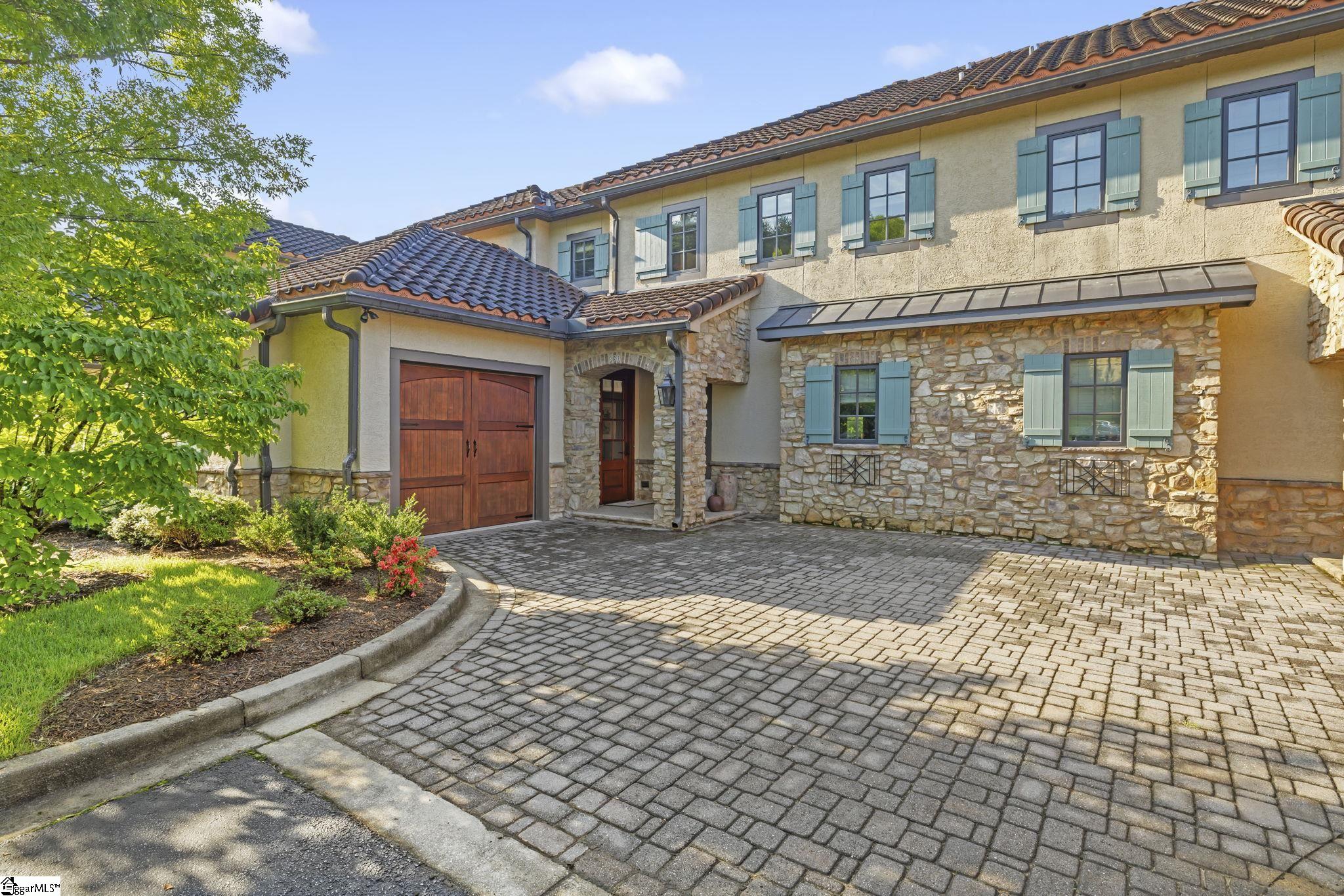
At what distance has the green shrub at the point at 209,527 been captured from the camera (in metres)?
7.12

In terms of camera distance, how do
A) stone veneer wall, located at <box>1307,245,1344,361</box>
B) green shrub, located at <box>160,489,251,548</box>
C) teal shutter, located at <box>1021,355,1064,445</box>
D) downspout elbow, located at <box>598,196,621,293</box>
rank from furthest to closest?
downspout elbow, located at <box>598,196,621,293</box> → teal shutter, located at <box>1021,355,1064,445</box> → green shrub, located at <box>160,489,251,548</box> → stone veneer wall, located at <box>1307,245,1344,361</box>

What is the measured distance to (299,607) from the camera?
471 cm

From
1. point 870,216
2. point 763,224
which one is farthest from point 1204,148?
point 763,224

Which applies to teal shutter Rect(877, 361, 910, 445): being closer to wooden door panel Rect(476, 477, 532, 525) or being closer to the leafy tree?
wooden door panel Rect(476, 477, 532, 525)

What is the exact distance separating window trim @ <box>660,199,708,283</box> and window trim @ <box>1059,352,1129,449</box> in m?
6.51

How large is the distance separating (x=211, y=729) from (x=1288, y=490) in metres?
11.3

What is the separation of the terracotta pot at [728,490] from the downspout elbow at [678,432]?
5.60ft

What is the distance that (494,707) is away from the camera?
12.5ft

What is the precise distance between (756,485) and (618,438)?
3.08 meters

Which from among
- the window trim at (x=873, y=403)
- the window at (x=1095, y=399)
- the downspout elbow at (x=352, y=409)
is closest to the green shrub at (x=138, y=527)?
the downspout elbow at (x=352, y=409)

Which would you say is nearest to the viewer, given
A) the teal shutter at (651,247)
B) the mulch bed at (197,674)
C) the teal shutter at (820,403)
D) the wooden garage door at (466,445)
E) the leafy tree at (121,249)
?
the mulch bed at (197,674)

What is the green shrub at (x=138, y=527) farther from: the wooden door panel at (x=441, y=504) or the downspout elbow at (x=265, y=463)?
the wooden door panel at (x=441, y=504)

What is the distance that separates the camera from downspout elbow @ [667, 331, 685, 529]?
10.0 meters

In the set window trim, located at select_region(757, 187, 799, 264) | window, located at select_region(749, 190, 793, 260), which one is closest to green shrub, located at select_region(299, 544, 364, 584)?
window trim, located at select_region(757, 187, 799, 264)
